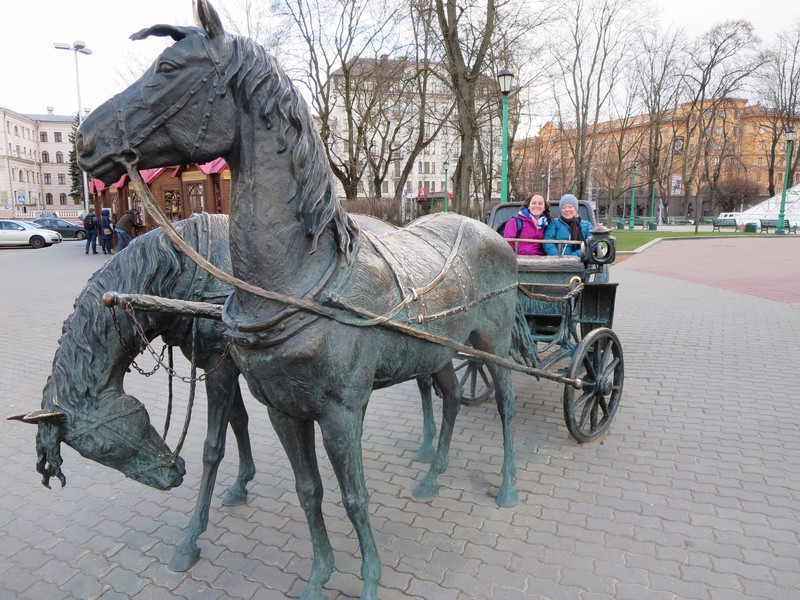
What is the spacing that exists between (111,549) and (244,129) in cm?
259

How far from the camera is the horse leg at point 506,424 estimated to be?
3402 mm

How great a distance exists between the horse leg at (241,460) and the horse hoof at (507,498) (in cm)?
167

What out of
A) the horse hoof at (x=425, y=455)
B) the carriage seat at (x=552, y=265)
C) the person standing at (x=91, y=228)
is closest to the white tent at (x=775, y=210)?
the person standing at (x=91, y=228)

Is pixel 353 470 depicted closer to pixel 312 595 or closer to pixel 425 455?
pixel 312 595

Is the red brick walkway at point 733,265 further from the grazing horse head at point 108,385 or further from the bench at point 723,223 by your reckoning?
the grazing horse head at point 108,385

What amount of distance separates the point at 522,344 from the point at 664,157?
152 ft

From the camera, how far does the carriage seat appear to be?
4.55 meters

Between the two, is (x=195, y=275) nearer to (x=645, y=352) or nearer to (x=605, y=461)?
(x=605, y=461)

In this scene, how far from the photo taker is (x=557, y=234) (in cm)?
550

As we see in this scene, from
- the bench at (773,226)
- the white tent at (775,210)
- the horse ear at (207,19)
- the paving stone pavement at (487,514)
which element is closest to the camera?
the horse ear at (207,19)

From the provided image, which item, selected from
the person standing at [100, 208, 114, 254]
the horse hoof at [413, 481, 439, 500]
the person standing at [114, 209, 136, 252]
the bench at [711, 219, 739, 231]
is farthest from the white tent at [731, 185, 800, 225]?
the horse hoof at [413, 481, 439, 500]

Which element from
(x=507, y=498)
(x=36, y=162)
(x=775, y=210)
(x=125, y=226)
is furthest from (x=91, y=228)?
(x=36, y=162)

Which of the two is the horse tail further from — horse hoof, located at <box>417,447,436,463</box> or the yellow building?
the yellow building

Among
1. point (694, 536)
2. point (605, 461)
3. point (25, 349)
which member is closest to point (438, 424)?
point (605, 461)
